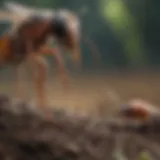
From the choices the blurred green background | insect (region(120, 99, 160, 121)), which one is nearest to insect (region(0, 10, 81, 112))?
insect (region(120, 99, 160, 121))

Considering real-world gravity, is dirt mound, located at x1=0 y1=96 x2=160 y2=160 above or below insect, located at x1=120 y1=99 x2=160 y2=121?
below

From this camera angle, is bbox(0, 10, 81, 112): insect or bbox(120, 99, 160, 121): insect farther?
bbox(120, 99, 160, 121): insect

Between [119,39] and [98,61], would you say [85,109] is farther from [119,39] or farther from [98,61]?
[119,39]

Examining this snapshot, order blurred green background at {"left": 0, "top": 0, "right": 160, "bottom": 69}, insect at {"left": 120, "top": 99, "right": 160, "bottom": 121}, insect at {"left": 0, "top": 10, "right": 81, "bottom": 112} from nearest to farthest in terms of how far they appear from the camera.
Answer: insect at {"left": 0, "top": 10, "right": 81, "bottom": 112}
insect at {"left": 120, "top": 99, "right": 160, "bottom": 121}
blurred green background at {"left": 0, "top": 0, "right": 160, "bottom": 69}

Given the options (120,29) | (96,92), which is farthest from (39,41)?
(120,29)

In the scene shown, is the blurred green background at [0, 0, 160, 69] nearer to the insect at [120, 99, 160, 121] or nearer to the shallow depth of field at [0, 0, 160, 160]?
the shallow depth of field at [0, 0, 160, 160]

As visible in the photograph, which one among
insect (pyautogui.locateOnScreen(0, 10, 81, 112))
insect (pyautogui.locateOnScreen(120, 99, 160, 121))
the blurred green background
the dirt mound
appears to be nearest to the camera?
the dirt mound

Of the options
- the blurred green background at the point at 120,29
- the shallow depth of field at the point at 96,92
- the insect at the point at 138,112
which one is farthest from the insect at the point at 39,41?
the blurred green background at the point at 120,29
